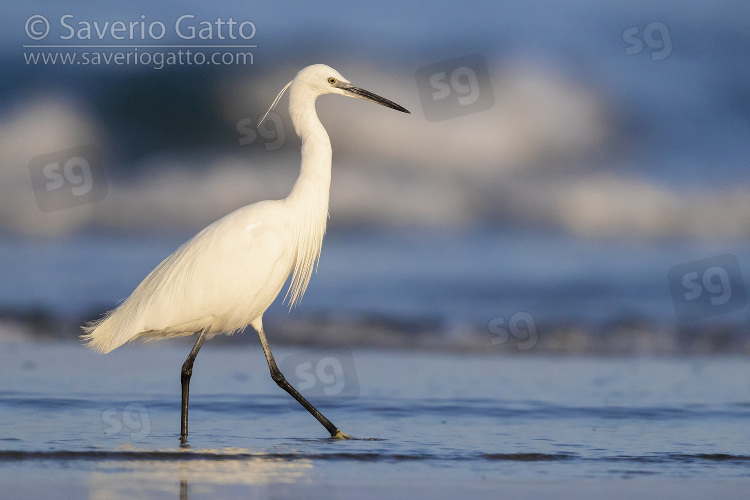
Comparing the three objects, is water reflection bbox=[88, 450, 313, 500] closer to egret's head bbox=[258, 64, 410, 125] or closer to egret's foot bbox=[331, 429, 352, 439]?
egret's foot bbox=[331, 429, 352, 439]

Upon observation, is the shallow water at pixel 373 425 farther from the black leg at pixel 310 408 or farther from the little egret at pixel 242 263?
Answer: the little egret at pixel 242 263

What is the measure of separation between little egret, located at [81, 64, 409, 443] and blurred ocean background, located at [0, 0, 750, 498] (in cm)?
72

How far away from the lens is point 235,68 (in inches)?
818

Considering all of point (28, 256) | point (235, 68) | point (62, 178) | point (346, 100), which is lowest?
point (28, 256)

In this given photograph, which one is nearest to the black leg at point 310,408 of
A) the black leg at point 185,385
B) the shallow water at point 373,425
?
the shallow water at point 373,425

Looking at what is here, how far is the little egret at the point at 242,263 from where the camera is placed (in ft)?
23.6

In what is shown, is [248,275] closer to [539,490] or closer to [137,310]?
[137,310]

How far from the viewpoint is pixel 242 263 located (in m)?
7.20

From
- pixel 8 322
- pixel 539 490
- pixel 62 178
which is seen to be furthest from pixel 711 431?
pixel 62 178

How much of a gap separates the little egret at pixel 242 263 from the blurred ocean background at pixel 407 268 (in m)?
0.72

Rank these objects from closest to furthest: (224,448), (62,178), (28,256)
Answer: (224,448) < (28,256) < (62,178)

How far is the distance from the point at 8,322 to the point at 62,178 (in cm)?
500

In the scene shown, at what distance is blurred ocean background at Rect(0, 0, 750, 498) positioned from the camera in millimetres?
6242

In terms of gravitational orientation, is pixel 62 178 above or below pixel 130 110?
below
